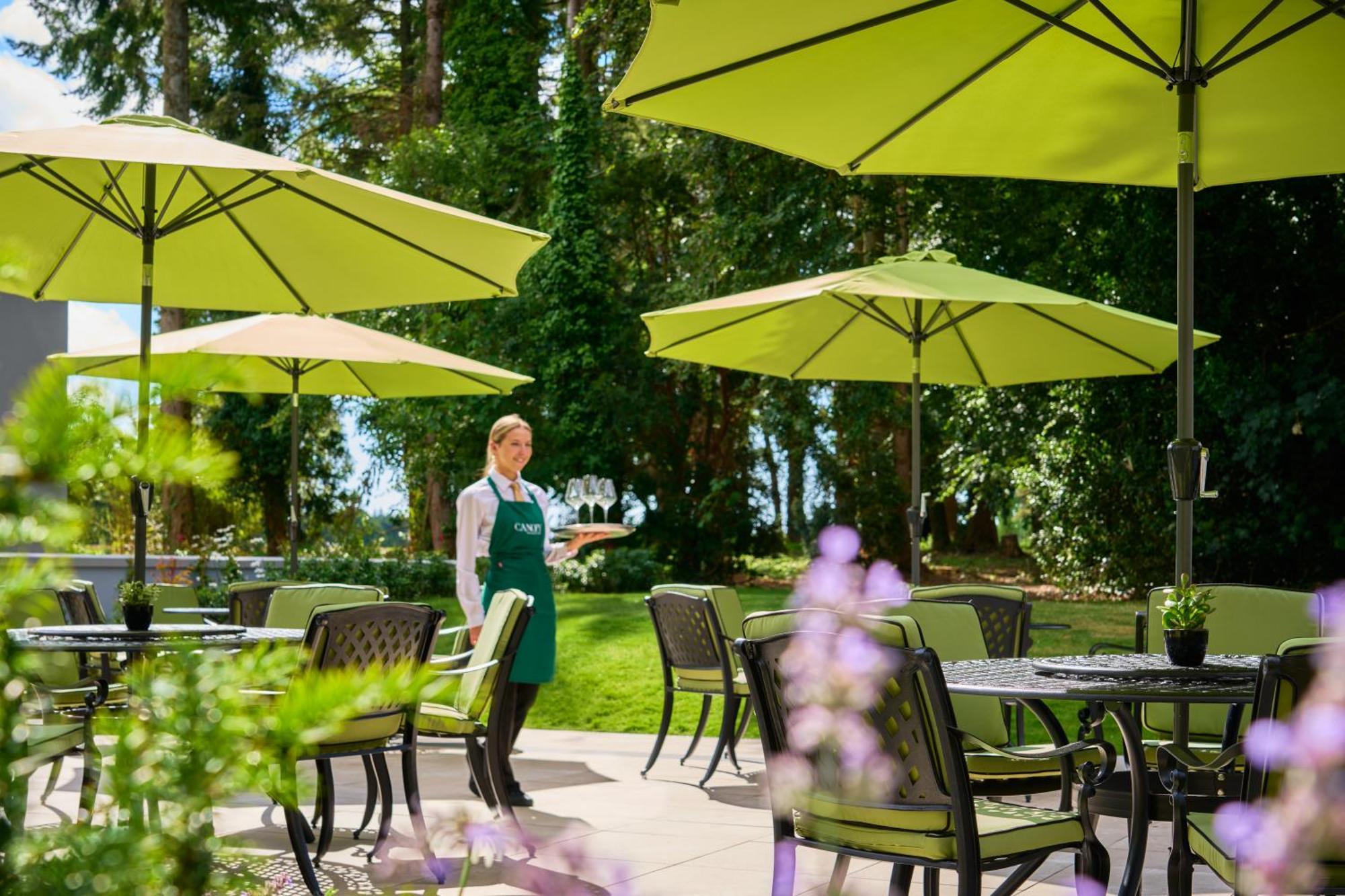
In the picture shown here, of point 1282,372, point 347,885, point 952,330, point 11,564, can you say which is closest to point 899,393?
point 1282,372

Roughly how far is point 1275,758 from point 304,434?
2477 cm

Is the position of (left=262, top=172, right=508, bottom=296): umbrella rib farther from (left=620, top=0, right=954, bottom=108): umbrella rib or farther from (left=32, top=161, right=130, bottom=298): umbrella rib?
(left=620, top=0, right=954, bottom=108): umbrella rib

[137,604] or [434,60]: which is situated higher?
[434,60]

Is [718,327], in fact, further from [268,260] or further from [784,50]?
[784,50]

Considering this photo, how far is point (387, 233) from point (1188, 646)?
13.2 feet

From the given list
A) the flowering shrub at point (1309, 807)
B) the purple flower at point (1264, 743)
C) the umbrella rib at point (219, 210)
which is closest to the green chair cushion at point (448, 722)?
the umbrella rib at point (219, 210)

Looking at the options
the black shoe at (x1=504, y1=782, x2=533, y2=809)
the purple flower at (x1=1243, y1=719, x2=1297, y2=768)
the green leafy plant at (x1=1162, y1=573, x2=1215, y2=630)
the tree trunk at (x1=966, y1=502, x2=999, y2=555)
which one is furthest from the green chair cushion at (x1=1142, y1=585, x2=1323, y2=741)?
the tree trunk at (x1=966, y1=502, x2=999, y2=555)

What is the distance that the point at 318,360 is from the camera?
9.42 meters

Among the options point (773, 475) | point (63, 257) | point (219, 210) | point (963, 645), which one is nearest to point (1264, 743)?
point (963, 645)

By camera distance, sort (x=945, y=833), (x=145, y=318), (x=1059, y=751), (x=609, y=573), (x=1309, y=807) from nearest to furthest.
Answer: (x=1309, y=807), (x=945, y=833), (x=1059, y=751), (x=145, y=318), (x=609, y=573)

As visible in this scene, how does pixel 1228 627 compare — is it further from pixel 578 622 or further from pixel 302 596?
pixel 578 622

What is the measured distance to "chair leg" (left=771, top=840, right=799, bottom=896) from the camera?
3.64 m

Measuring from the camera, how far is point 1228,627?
209 inches

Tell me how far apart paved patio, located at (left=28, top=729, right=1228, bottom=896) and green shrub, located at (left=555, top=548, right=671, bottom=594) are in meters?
9.22
